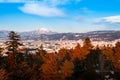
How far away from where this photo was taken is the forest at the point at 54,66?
156ft

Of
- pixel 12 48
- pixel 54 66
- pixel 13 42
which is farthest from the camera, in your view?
pixel 54 66

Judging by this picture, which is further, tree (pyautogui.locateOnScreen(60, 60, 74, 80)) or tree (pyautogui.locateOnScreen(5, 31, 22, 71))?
tree (pyautogui.locateOnScreen(60, 60, 74, 80))

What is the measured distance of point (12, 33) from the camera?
155ft

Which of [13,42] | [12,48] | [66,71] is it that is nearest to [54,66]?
[66,71]

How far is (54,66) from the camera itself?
71.2 m

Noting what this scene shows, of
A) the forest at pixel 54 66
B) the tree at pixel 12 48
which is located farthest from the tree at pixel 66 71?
the tree at pixel 12 48

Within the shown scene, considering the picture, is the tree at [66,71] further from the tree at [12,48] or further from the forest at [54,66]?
the tree at [12,48]

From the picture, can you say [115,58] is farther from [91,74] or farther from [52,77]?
[52,77]

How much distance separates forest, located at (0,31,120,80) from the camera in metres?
47.7

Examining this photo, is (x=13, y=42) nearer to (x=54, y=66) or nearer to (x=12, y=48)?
(x=12, y=48)

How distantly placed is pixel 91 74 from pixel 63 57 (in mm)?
37039

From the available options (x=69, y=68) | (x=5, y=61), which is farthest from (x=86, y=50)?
(x=5, y=61)

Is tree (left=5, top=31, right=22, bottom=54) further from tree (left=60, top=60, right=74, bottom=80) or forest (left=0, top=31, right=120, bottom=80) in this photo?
tree (left=60, top=60, right=74, bottom=80)

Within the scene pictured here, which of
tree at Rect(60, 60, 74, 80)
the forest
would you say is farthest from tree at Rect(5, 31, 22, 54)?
tree at Rect(60, 60, 74, 80)
